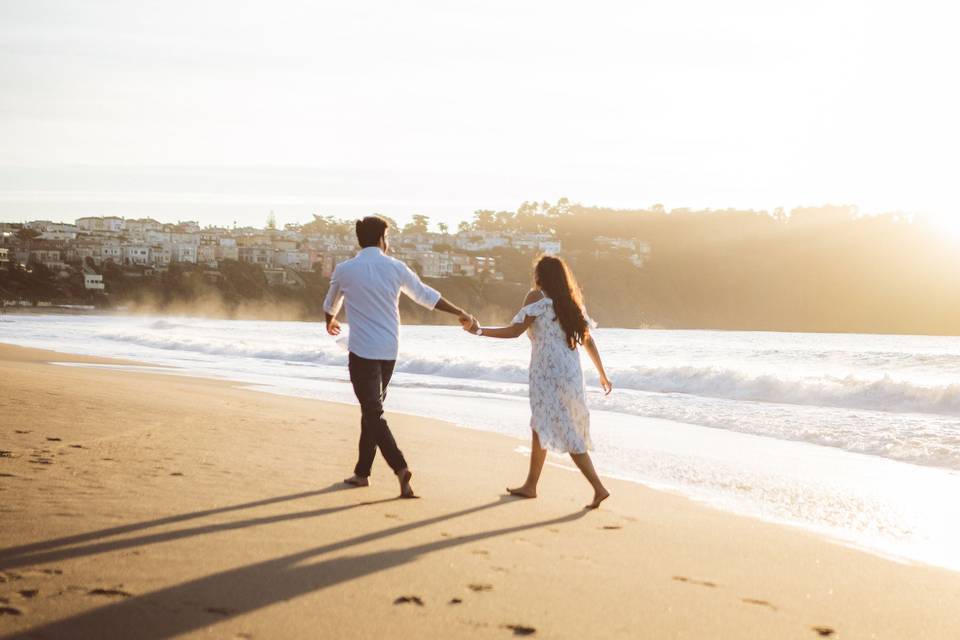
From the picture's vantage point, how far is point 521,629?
3412 mm

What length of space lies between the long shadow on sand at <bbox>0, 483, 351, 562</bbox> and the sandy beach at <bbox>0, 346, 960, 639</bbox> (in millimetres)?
18

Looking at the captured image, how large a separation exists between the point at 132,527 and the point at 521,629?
2224mm

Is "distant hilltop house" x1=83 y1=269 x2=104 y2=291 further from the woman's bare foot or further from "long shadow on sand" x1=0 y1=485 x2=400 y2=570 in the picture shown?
"long shadow on sand" x1=0 y1=485 x2=400 y2=570

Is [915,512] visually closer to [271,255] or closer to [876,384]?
Answer: [876,384]

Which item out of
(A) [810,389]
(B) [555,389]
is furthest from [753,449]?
(A) [810,389]

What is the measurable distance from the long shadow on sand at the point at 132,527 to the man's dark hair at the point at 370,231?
1706 mm

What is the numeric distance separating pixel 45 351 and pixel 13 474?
23122 mm

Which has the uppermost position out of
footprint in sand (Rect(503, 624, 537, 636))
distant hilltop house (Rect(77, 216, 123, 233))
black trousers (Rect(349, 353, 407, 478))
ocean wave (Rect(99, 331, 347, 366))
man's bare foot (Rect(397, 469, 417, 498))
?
distant hilltop house (Rect(77, 216, 123, 233))

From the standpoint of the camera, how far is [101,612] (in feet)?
10.9

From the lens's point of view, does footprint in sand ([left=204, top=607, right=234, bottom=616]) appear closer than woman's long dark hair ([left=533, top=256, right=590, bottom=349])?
Yes

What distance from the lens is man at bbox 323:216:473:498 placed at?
19.7 ft

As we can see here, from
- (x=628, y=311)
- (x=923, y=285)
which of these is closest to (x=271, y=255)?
(x=628, y=311)

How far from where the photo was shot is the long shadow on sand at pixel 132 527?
13.2ft

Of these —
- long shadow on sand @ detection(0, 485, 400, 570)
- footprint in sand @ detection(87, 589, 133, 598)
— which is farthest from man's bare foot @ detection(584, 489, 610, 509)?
footprint in sand @ detection(87, 589, 133, 598)
